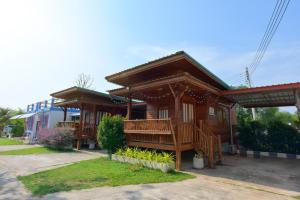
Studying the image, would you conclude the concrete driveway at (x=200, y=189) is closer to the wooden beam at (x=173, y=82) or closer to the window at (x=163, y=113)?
the wooden beam at (x=173, y=82)

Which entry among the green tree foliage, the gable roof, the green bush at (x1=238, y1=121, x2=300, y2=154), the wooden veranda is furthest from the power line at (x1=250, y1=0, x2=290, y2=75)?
the green tree foliage

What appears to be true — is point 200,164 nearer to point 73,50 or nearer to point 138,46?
point 138,46

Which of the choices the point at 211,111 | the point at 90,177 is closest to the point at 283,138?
the point at 211,111

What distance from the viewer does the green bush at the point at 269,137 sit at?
1136 centimetres

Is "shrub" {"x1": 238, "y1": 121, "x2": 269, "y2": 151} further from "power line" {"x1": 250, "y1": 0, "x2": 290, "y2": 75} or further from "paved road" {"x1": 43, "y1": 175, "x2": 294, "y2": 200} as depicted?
"paved road" {"x1": 43, "y1": 175, "x2": 294, "y2": 200}

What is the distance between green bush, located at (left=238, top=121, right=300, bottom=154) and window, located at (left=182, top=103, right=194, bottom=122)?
4.26m

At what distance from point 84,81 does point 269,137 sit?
33.3m

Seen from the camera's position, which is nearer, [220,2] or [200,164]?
[200,164]

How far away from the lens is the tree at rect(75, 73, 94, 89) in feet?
121

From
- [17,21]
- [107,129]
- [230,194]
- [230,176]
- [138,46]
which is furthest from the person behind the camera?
[138,46]

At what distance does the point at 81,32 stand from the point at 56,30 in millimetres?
1542

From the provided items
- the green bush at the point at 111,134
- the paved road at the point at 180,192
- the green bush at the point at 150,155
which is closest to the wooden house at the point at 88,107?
the green bush at the point at 111,134

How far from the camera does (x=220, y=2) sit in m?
9.05

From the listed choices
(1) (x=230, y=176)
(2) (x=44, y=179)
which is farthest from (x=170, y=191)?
(2) (x=44, y=179)
